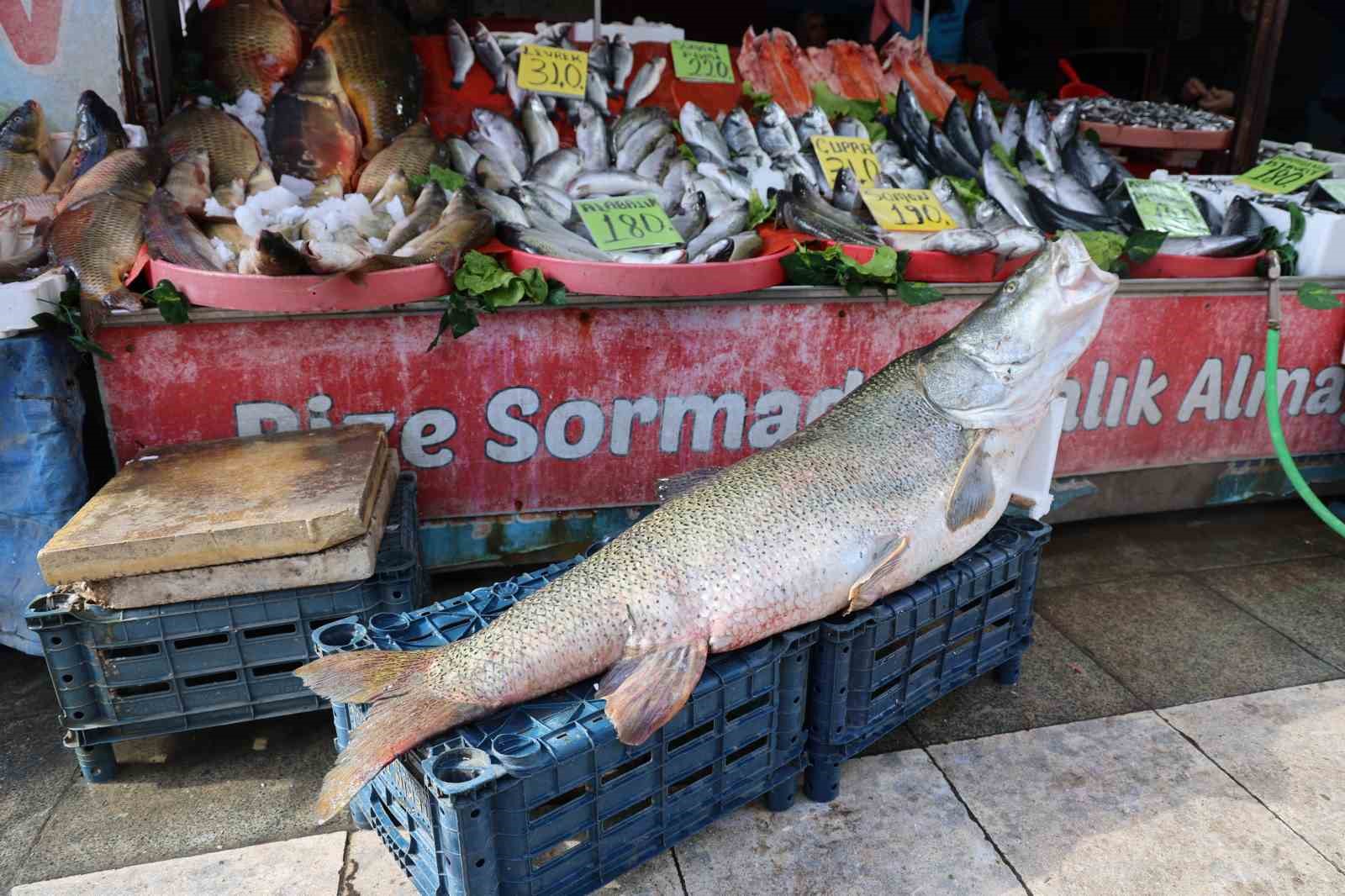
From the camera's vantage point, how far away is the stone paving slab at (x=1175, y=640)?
3303mm

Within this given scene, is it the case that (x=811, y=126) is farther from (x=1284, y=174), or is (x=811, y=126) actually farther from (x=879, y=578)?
Answer: (x=879, y=578)

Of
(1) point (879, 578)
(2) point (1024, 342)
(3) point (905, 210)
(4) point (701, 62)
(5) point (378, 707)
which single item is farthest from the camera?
(4) point (701, 62)

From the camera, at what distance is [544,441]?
3582 millimetres

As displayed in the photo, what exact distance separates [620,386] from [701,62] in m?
2.69

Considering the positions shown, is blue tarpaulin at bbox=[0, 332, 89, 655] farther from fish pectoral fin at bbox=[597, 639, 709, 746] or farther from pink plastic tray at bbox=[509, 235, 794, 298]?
fish pectoral fin at bbox=[597, 639, 709, 746]

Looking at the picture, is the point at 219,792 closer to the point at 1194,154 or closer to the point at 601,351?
the point at 601,351

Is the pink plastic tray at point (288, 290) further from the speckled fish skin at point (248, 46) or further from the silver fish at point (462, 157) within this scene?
the speckled fish skin at point (248, 46)

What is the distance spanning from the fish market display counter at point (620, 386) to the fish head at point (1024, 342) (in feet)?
3.50

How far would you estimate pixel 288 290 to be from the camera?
116 inches

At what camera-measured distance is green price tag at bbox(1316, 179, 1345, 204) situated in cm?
443

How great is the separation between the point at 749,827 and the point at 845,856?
279 millimetres

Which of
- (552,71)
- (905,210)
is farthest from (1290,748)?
(552,71)

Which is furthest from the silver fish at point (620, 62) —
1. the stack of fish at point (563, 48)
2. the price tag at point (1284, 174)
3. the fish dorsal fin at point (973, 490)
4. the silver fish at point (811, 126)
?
the price tag at point (1284, 174)

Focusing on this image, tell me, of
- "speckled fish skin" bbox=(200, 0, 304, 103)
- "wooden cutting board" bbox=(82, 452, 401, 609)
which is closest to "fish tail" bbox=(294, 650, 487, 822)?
"wooden cutting board" bbox=(82, 452, 401, 609)
